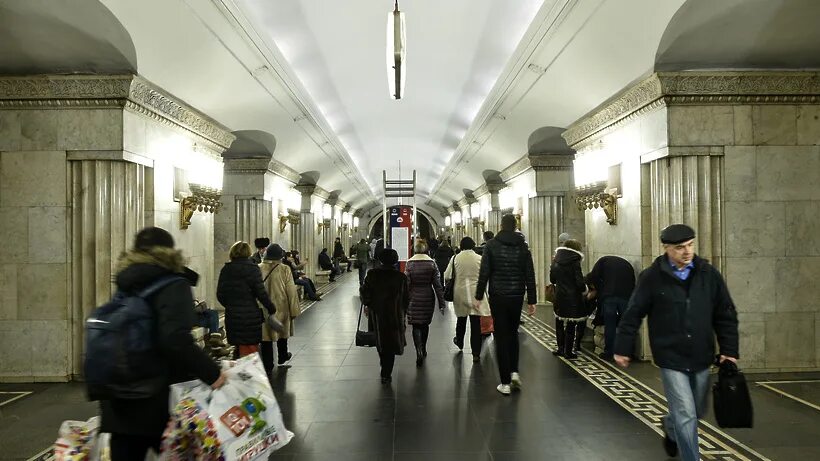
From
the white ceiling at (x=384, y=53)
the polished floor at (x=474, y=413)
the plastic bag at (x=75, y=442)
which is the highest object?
the white ceiling at (x=384, y=53)

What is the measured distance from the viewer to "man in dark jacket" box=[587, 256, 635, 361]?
6.25 metres

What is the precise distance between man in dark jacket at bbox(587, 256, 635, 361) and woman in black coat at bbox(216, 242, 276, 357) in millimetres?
3651

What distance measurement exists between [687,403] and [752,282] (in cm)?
355

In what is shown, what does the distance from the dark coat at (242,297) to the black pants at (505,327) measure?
2048mm

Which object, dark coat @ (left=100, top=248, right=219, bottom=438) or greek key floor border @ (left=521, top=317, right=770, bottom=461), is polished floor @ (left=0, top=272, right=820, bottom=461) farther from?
dark coat @ (left=100, top=248, right=219, bottom=438)

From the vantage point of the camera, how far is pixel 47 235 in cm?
568

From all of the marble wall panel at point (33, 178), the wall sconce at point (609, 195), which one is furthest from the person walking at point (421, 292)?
the marble wall panel at point (33, 178)

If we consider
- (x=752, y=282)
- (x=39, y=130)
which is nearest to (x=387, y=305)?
(x=752, y=282)

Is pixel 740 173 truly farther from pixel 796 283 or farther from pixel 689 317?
pixel 689 317

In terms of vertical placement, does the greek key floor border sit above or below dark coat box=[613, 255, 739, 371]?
below

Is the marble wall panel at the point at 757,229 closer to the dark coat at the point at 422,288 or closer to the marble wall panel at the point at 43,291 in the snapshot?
the dark coat at the point at 422,288

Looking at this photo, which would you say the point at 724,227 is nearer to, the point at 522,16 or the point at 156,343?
the point at 522,16

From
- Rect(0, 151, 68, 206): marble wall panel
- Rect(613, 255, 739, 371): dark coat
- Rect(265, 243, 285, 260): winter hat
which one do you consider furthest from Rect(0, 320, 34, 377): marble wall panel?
Rect(613, 255, 739, 371): dark coat

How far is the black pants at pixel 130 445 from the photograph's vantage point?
2307 mm
